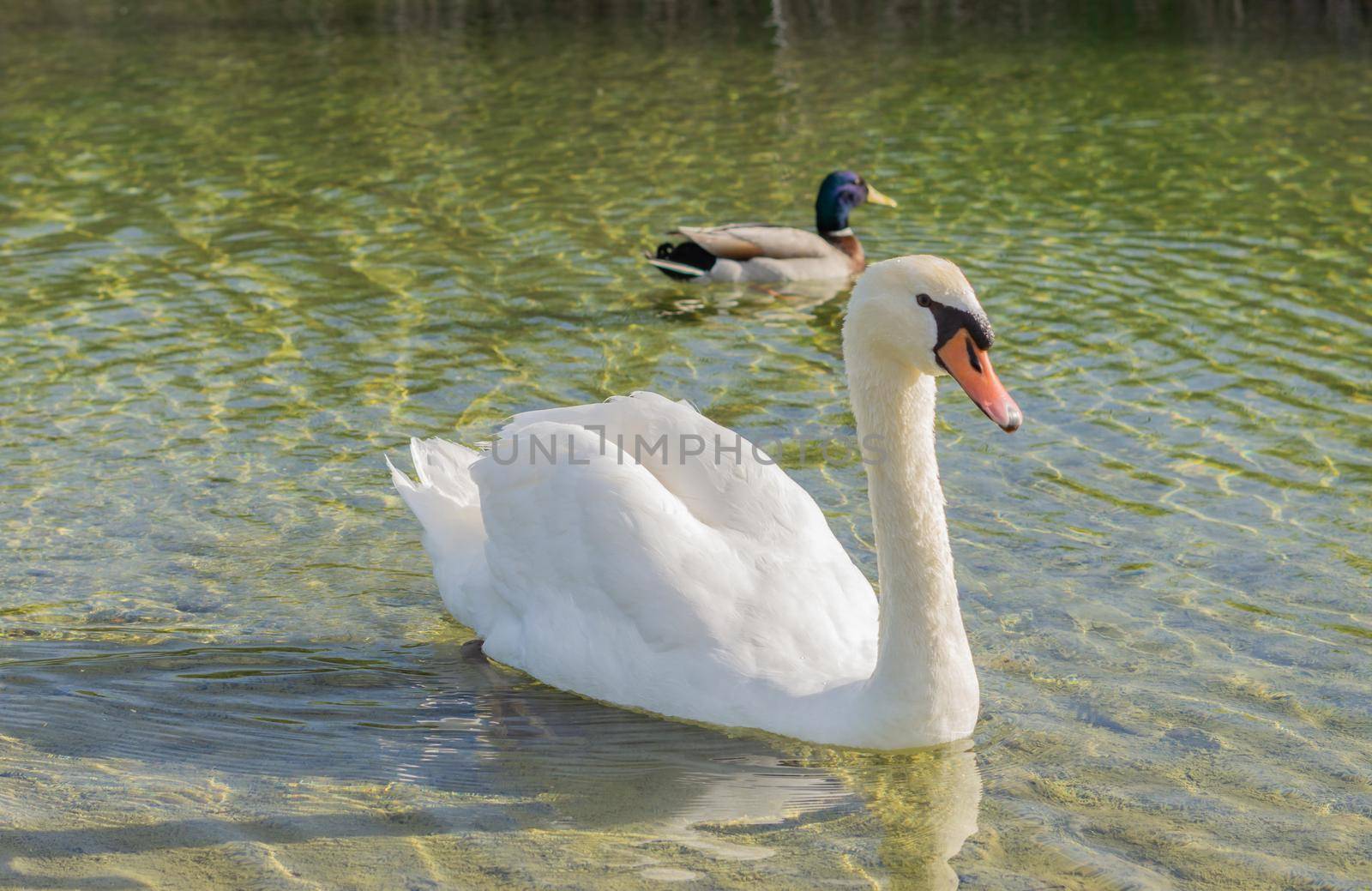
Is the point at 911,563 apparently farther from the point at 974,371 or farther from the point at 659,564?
the point at 659,564

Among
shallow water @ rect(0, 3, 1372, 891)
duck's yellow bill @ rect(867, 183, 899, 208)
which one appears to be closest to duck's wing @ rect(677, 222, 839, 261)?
shallow water @ rect(0, 3, 1372, 891)

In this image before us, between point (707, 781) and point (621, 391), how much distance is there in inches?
173

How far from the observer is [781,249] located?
11.9m

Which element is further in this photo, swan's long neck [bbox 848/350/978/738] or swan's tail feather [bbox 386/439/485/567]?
swan's tail feather [bbox 386/439/485/567]

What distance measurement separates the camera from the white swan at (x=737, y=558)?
4938 mm

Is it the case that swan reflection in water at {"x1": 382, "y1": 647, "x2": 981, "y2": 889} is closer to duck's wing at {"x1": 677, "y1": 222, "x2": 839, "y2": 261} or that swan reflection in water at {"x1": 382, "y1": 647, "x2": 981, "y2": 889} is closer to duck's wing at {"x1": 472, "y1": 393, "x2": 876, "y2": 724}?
duck's wing at {"x1": 472, "y1": 393, "x2": 876, "y2": 724}

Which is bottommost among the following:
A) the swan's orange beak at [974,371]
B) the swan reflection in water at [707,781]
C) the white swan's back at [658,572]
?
the swan reflection in water at [707,781]

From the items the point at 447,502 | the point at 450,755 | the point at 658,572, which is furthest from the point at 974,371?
the point at 447,502

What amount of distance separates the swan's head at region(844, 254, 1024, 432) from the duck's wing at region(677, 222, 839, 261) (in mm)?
6642

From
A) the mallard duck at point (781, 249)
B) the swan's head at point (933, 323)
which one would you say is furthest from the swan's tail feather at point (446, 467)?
the mallard duck at point (781, 249)

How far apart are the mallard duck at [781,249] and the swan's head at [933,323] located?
259 inches

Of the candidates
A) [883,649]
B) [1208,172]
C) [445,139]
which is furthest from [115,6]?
[883,649]

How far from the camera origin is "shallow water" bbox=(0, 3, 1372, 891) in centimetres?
478

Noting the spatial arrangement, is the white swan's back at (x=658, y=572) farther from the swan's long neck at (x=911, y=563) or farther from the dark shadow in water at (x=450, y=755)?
the swan's long neck at (x=911, y=563)
